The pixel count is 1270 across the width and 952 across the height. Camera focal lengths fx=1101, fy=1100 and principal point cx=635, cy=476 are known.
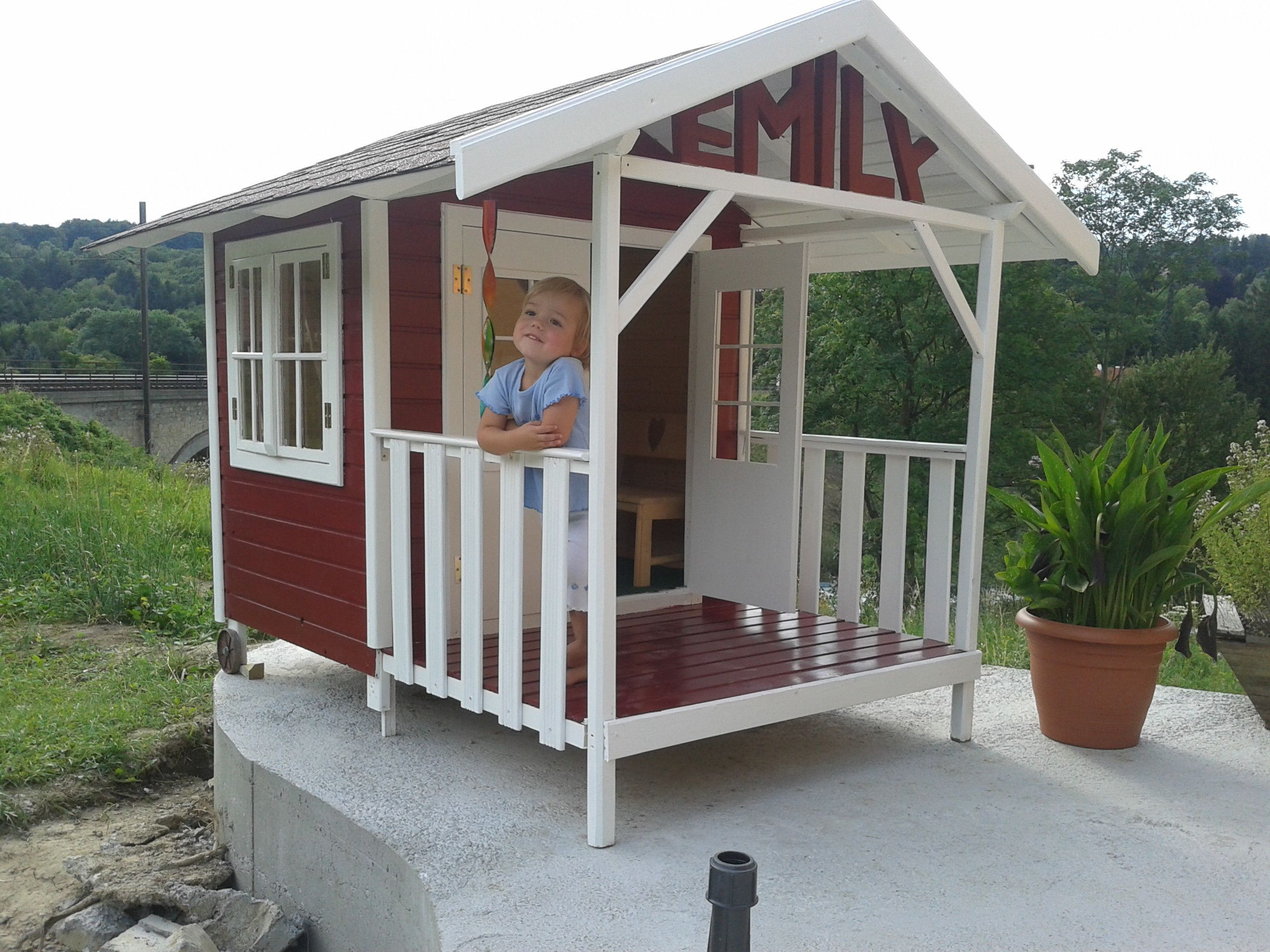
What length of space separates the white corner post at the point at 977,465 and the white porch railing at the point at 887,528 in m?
0.09

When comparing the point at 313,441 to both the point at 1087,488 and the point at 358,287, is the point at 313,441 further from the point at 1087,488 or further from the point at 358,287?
the point at 1087,488

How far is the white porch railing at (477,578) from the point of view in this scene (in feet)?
11.5

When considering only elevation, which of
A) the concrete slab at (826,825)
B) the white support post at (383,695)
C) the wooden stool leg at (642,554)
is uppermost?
the wooden stool leg at (642,554)

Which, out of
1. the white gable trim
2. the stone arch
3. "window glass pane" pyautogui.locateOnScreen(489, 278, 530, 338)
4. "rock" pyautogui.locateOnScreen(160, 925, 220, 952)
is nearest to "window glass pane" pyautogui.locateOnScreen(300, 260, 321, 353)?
"window glass pane" pyautogui.locateOnScreen(489, 278, 530, 338)

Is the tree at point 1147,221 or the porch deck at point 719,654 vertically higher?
the tree at point 1147,221

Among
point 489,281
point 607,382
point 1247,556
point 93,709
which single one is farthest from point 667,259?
point 93,709

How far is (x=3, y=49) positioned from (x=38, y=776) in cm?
3265

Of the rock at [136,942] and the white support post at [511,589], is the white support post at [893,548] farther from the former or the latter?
the rock at [136,942]

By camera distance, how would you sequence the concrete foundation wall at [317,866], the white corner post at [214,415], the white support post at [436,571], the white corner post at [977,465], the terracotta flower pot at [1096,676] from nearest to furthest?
1. the concrete foundation wall at [317,866]
2. the white support post at [436,571]
3. the terracotta flower pot at [1096,676]
4. the white corner post at [977,465]
5. the white corner post at [214,415]

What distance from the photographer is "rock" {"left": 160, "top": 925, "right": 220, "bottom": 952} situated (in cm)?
353

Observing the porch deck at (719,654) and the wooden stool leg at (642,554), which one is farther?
the wooden stool leg at (642,554)

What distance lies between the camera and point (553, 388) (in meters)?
3.66

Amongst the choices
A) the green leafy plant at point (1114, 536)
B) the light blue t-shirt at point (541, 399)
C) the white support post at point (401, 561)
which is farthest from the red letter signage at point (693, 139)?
the green leafy plant at point (1114, 536)

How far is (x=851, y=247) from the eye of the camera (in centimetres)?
597
